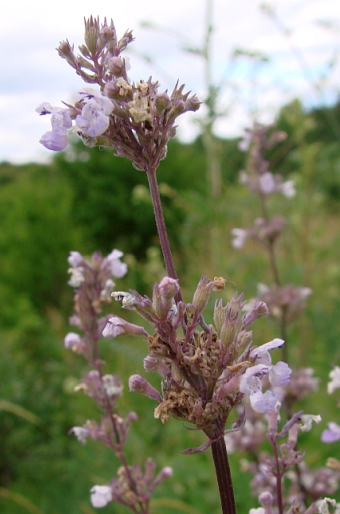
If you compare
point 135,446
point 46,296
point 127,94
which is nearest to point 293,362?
point 135,446

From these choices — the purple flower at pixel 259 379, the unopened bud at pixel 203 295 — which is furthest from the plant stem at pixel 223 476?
the unopened bud at pixel 203 295

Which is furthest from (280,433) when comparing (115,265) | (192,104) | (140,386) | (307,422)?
(192,104)

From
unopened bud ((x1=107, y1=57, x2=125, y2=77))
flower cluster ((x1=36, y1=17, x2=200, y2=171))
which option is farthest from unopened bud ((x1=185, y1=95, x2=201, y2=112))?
unopened bud ((x1=107, y1=57, x2=125, y2=77))

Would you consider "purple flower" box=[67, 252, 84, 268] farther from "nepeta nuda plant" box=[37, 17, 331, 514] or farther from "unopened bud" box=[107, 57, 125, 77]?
"unopened bud" box=[107, 57, 125, 77]

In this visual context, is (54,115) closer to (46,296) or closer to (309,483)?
(309,483)

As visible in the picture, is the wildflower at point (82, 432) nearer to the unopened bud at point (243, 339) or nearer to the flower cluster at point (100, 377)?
the flower cluster at point (100, 377)

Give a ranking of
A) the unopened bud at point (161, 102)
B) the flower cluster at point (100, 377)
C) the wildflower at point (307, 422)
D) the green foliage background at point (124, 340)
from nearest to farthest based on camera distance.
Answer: the unopened bud at point (161, 102), the wildflower at point (307, 422), the flower cluster at point (100, 377), the green foliage background at point (124, 340)

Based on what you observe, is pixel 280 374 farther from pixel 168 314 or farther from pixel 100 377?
pixel 100 377
